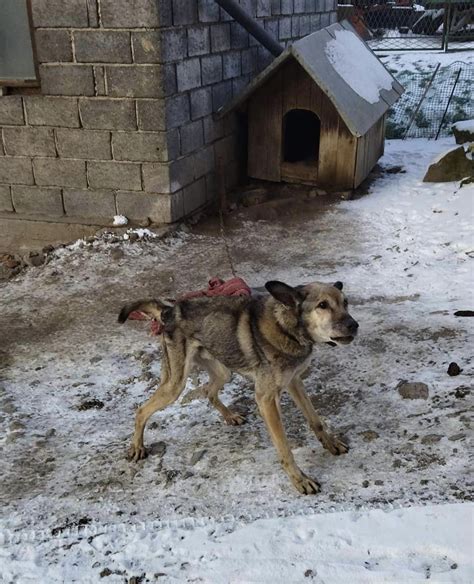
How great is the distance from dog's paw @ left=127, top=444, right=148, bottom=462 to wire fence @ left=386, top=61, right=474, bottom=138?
958 cm

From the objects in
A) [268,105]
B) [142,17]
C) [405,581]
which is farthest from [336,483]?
[268,105]

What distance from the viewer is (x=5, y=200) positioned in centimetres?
783

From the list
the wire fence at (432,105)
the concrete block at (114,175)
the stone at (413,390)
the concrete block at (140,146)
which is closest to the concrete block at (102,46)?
the concrete block at (140,146)

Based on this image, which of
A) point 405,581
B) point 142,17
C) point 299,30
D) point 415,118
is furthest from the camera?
point 415,118

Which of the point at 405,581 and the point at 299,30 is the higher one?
the point at 299,30

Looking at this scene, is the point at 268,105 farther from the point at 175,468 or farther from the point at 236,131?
the point at 175,468

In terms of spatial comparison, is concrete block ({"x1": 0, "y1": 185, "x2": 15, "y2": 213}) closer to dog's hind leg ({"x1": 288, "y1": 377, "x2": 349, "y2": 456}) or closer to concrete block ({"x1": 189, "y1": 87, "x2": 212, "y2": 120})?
concrete block ({"x1": 189, "y1": 87, "x2": 212, "y2": 120})

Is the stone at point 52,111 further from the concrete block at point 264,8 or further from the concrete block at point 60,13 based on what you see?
the concrete block at point 264,8

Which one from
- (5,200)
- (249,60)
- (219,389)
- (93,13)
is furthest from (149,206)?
(219,389)

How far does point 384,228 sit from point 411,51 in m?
11.2

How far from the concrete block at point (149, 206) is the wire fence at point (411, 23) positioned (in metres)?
11.9

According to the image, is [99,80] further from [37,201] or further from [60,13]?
[37,201]

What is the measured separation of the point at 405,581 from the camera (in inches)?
104

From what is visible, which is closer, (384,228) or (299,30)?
(384,228)
